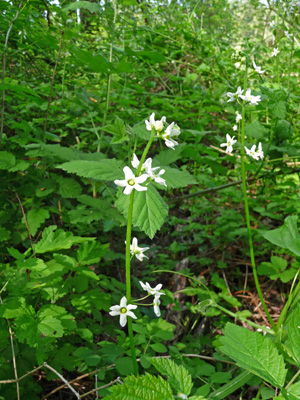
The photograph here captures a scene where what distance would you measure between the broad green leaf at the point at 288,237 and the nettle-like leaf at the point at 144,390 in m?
0.83

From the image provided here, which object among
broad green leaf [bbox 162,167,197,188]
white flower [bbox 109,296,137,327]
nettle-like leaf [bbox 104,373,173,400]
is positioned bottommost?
white flower [bbox 109,296,137,327]

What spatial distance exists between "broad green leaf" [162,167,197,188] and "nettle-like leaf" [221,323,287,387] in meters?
0.72

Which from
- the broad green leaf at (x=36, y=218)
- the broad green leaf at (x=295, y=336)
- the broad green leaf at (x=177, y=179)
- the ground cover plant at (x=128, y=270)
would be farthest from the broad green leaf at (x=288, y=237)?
the broad green leaf at (x=36, y=218)

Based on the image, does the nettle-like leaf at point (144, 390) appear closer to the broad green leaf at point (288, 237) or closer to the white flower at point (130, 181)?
the white flower at point (130, 181)

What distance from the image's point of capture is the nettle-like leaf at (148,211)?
3.72 ft

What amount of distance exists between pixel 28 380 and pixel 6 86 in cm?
143

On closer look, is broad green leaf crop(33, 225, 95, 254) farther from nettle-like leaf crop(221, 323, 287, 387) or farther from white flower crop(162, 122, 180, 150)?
nettle-like leaf crop(221, 323, 287, 387)

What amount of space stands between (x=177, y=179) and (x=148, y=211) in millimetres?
361

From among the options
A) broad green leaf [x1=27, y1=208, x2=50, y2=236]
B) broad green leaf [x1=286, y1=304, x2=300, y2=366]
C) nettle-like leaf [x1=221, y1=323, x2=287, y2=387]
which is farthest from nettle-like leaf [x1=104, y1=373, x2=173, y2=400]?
broad green leaf [x1=27, y1=208, x2=50, y2=236]

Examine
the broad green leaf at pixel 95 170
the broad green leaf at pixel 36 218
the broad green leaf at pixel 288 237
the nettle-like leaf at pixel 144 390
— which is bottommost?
the broad green leaf at pixel 36 218

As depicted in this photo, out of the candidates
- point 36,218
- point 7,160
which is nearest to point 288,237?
point 36,218

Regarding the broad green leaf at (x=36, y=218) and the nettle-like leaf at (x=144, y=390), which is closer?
the nettle-like leaf at (x=144, y=390)

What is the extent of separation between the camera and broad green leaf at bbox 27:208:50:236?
188 cm

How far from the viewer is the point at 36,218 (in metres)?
1.91
